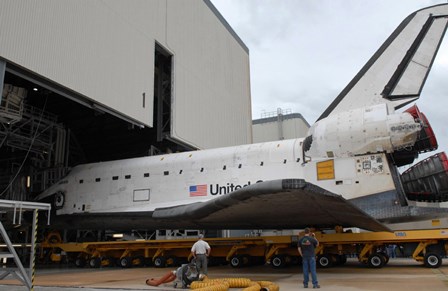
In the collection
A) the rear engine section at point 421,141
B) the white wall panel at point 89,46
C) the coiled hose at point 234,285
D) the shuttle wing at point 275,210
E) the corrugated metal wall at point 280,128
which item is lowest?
the coiled hose at point 234,285

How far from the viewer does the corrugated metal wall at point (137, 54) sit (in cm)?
952

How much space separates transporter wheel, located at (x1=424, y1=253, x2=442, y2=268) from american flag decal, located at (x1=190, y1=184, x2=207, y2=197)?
5422mm

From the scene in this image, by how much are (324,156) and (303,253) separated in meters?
2.94

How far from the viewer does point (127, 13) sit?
42.0ft

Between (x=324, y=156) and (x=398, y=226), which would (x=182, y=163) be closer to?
(x=324, y=156)

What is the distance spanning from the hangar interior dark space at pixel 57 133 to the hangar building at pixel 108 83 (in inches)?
1.6

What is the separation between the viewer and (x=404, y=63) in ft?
29.8

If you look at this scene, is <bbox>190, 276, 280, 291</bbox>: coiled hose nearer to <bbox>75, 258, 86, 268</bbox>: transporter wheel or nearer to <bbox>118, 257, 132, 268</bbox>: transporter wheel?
<bbox>118, 257, 132, 268</bbox>: transporter wheel

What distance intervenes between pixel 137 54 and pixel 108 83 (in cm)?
197

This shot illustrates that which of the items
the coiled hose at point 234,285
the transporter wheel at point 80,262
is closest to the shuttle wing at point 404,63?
the coiled hose at point 234,285

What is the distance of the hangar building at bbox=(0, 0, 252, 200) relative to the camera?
9852 mm

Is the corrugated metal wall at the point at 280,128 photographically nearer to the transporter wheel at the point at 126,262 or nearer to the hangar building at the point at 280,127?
the hangar building at the point at 280,127

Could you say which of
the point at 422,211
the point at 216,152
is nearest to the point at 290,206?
the point at 422,211

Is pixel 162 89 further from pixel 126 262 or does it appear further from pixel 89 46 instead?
pixel 126 262
